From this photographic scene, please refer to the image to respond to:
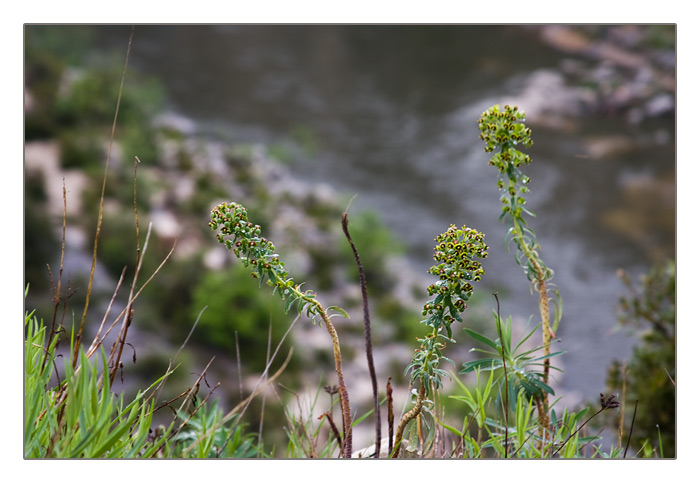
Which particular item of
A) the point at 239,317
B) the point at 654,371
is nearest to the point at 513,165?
the point at 654,371

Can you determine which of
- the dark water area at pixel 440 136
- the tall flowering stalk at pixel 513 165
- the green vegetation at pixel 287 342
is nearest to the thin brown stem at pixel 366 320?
the green vegetation at pixel 287 342

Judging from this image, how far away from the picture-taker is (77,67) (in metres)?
2.99

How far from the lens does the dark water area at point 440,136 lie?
9.04 feet

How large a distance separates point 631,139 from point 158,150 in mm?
2360

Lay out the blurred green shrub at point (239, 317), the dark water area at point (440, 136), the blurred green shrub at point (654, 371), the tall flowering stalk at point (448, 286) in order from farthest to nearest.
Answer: the dark water area at point (440, 136)
the blurred green shrub at point (239, 317)
the blurred green shrub at point (654, 371)
the tall flowering stalk at point (448, 286)

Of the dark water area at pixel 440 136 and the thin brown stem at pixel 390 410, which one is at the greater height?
the dark water area at pixel 440 136

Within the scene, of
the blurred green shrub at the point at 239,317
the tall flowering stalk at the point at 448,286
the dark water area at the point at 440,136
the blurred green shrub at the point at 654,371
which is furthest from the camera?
the dark water area at the point at 440,136

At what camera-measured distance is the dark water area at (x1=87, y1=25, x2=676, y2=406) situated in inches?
108

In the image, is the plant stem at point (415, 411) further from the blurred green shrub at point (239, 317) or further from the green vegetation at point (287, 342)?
the blurred green shrub at point (239, 317)

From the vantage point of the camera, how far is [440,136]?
3273 mm

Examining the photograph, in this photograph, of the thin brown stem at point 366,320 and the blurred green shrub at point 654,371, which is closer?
the thin brown stem at point 366,320

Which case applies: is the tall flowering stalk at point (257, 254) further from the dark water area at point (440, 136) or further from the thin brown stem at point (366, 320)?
the dark water area at point (440, 136)

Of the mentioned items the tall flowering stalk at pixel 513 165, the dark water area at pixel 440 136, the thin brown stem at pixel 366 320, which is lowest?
the thin brown stem at pixel 366 320

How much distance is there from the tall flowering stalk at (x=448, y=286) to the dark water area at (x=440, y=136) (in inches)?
80.7
